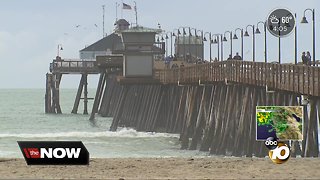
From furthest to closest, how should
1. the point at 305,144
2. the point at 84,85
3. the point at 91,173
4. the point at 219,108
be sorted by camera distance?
the point at 84,85
the point at 219,108
the point at 305,144
the point at 91,173

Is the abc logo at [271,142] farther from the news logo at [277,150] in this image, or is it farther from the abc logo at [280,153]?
the abc logo at [280,153]

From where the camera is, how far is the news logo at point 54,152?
21.7 metres

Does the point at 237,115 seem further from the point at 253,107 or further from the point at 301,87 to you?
the point at 301,87

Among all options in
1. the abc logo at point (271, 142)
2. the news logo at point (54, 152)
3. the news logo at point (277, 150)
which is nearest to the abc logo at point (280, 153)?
the news logo at point (277, 150)

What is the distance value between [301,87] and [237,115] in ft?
34.9

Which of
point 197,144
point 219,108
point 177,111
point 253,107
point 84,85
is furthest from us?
point 84,85

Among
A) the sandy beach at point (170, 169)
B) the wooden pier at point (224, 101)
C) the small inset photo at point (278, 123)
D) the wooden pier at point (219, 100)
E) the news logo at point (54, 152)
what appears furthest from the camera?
the wooden pier at point (219, 100)

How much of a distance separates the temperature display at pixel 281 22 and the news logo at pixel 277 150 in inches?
564

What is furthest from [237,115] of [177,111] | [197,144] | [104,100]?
[104,100]

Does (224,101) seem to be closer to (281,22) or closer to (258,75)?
(258,75)

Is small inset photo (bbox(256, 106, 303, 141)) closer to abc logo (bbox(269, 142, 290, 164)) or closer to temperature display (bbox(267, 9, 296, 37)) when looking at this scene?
abc logo (bbox(269, 142, 290, 164))

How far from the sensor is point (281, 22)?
38.1 metres

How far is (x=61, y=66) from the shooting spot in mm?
103438

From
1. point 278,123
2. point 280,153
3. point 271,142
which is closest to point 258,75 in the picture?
point 280,153
